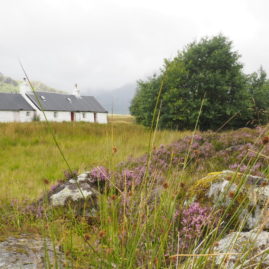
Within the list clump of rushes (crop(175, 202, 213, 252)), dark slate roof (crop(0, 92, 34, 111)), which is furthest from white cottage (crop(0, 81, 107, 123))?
clump of rushes (crop(175, 202, 213, 252))

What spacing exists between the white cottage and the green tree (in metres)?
23.5

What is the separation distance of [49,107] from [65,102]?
4.21 metres

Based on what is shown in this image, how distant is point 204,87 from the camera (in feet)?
58.2

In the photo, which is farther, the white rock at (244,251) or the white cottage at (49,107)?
the white cottage at (49,107)

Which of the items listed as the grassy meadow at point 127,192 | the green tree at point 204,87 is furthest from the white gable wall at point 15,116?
the grassy meadow at point 127,192

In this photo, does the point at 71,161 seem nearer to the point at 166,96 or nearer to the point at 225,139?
the point at 225,139

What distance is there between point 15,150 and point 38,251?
8001 millimetres

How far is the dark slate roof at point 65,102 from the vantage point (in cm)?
4406

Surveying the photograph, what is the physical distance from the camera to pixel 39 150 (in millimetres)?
9070

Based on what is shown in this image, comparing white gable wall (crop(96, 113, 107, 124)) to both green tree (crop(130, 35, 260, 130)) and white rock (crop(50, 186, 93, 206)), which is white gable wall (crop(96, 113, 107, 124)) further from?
white rock (crop(50, 186, 93, 206))

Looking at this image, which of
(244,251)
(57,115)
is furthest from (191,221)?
(57,115)

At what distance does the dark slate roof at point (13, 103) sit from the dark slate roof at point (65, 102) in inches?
58.0

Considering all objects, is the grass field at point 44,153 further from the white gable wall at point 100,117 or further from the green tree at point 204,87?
the white gable wall at point 100,117

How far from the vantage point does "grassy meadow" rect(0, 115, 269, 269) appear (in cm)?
175
